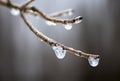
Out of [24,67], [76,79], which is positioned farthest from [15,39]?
[76,79]

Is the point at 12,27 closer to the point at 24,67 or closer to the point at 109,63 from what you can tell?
the point at 24,67

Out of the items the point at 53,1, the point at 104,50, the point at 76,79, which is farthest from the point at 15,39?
the point at 104,50

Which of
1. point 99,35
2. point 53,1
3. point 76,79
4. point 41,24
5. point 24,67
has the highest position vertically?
point 53,1

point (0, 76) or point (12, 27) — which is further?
point (12, 27)

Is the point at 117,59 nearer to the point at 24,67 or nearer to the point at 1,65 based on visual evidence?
the point at 24,67

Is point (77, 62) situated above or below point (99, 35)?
below

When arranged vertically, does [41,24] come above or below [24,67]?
above
